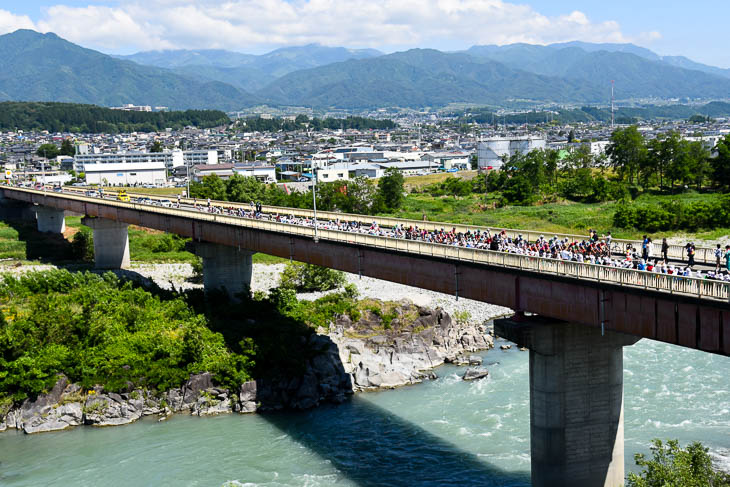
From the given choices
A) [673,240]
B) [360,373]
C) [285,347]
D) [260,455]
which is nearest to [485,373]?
[360,373]

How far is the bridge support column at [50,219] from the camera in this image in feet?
321

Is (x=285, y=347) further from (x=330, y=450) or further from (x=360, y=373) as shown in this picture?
(x=330, y=450)

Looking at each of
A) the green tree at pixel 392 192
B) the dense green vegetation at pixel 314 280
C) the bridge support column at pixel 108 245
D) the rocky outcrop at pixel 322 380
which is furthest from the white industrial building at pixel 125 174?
the rocky outcrop at pixel 322 380

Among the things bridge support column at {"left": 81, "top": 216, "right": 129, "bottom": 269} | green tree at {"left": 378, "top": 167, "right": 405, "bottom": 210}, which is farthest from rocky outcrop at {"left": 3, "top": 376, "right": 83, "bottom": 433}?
green tree at {"left": 378, "top": 167, "right": 405, "bottom": 210}

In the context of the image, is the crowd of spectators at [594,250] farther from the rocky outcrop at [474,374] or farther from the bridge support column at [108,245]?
the bridge support column at [108,245]

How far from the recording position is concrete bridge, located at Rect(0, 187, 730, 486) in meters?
25.5

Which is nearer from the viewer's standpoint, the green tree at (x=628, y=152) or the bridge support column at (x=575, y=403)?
the bridge support column at (x=575, y=403)

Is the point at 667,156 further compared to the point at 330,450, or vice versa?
the point at 667,156

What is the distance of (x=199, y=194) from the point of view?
115 m

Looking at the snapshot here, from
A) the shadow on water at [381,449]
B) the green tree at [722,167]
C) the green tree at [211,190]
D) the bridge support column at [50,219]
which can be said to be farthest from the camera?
the green tree at [211,190]

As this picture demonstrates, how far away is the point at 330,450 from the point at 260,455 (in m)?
3.43

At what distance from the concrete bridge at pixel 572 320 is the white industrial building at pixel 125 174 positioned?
455 ft

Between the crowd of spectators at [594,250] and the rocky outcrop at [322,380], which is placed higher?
the crowd of spectators at [594,250]

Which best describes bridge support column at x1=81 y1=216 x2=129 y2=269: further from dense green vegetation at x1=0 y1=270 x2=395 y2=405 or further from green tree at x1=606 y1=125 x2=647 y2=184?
green tree at x1=606 y1=125 x2=647 y2=184
